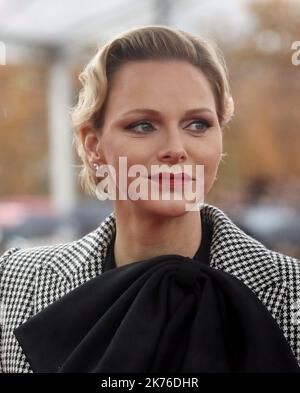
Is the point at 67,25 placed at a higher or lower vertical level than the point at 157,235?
higher

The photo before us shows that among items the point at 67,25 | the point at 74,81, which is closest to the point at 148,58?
the point at 74,81

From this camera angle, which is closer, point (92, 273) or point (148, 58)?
point (148, 58)

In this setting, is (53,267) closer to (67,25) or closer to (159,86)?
(159,86)

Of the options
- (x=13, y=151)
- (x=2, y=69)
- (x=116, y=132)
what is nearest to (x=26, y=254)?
(x=116, y=132)

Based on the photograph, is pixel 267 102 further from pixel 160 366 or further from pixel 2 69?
pixel 160 366

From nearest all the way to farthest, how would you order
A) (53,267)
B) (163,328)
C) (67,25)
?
(163,328)
(53,267)
(67,25)

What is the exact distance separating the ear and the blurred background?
433 cm

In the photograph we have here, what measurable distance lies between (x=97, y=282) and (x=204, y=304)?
218mm

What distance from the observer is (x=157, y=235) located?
4.10 ft

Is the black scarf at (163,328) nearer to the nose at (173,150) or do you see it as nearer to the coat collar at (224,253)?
the coat collar at (224,253)

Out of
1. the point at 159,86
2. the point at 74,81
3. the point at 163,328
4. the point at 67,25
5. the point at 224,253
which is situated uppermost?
the point at 67,25

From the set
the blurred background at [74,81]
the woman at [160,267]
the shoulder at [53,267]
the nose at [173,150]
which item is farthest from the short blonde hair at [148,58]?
the blurred background at [74,81]

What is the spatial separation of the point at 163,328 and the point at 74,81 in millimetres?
4678
